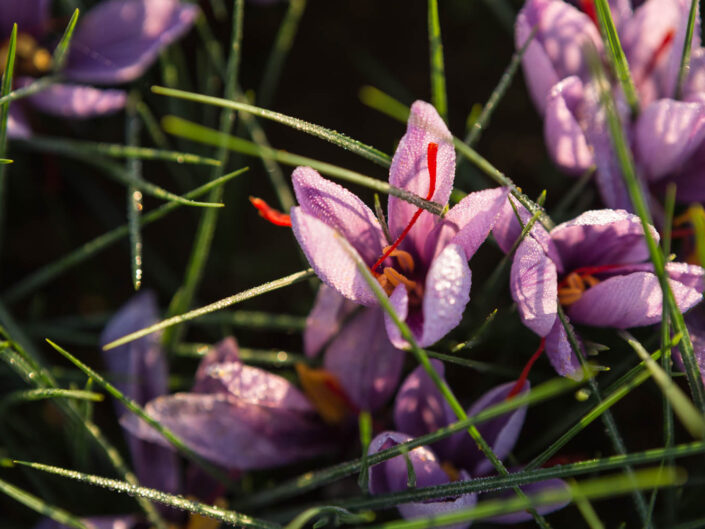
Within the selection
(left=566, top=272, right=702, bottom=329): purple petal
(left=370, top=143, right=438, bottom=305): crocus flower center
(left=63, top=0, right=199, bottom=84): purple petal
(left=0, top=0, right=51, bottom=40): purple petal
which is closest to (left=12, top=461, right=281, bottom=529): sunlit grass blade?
(left=370, top=143, right=438, bottom=305): crocus flower center

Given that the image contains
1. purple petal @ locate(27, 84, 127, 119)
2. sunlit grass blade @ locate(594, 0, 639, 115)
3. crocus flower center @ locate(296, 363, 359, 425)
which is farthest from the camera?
purple petal @ locate(27, 84, 127, 119)

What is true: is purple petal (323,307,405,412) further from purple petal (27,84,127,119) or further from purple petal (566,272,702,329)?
purple petal (27,84,127,119)

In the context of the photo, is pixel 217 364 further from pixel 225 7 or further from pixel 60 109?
pixel 225 7

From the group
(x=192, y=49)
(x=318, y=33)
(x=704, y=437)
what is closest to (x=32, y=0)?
(x=192, y=49)

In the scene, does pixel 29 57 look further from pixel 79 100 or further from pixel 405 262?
pixel 405 262

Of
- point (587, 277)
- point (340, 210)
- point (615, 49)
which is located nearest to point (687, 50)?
point (615, 49)

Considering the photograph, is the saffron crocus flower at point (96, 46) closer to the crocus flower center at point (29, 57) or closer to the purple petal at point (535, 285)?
the crocus flower center at point (29, 57)
